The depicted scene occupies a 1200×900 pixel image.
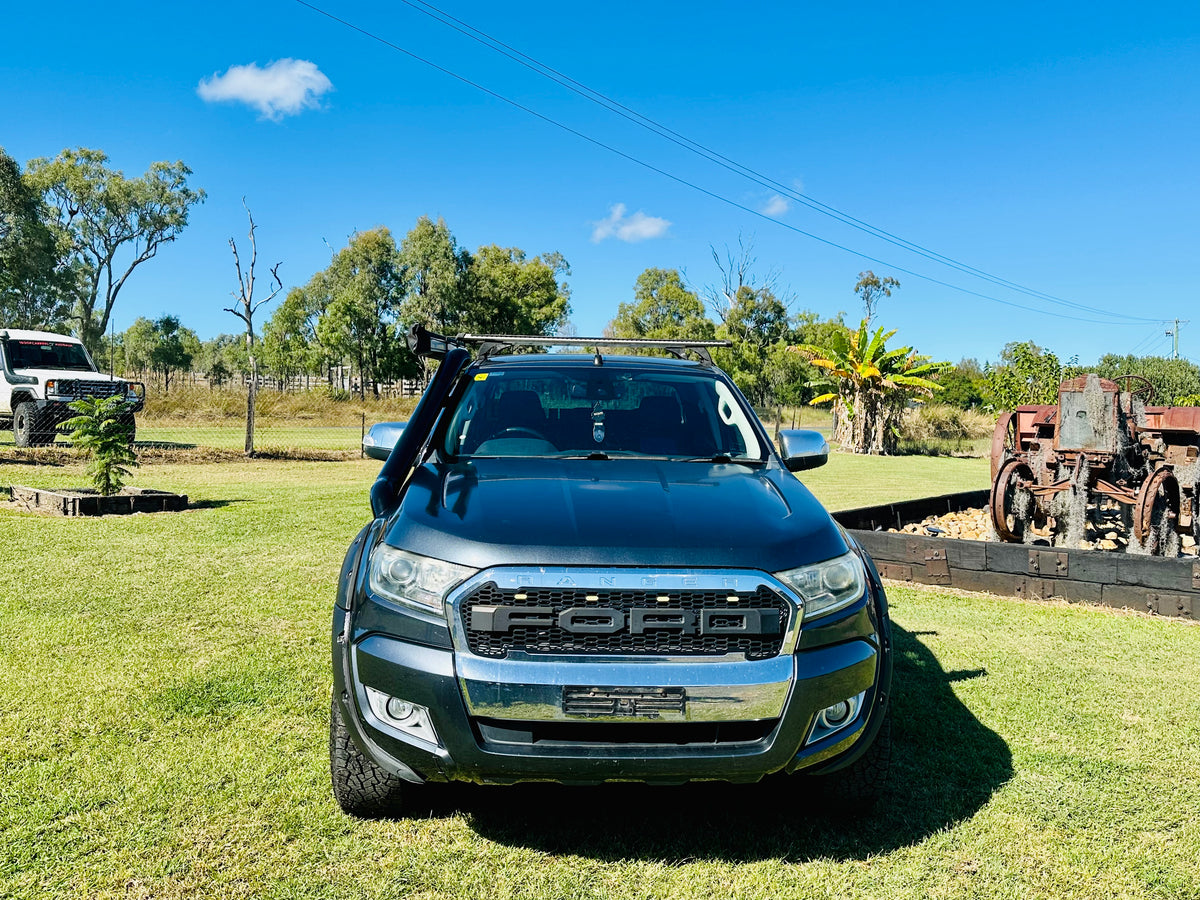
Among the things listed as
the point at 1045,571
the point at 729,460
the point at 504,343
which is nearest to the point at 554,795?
the point at 729,460

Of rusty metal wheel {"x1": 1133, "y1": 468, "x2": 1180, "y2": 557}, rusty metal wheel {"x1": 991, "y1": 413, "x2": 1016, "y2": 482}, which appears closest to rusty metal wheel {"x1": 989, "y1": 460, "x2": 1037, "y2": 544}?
→ rusty metal wheel {"x1": 1133, "y1": 468, "x2": 1180, "y2": 557}

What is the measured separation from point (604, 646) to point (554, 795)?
3.52 ft

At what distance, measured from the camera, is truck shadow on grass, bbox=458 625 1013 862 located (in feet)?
10.0

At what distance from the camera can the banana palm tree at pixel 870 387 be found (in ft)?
106

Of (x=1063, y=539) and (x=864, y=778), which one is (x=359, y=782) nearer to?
(x=864, y=778)

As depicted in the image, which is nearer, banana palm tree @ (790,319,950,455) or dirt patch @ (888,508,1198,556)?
dirt patch @ (888,508,1198,556)

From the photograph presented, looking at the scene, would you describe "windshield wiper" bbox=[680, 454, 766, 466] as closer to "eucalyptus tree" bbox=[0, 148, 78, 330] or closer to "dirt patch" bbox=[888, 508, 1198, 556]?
"dirt patch" bbox=[888, 508, 1198, 556]

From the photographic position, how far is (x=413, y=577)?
2.80 m

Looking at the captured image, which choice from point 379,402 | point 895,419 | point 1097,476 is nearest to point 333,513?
point 1097,476

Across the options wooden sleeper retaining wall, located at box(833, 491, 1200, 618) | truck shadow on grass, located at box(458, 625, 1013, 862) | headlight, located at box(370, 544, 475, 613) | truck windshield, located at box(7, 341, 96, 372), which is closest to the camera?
headlight, located at box(370, 544, 475, 613)

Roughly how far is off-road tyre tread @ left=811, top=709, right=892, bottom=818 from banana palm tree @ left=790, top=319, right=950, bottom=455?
97.9 feet

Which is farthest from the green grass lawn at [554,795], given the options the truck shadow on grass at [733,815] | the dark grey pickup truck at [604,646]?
the dark grey pickup truck at [604,646]

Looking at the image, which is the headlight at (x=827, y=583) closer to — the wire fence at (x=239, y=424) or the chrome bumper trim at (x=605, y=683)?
the chrome bumper trim at (x=605, y=683)

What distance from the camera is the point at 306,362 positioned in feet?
235
